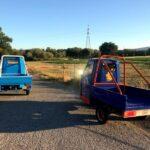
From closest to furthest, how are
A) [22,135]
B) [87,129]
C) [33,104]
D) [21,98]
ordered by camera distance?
1. [22,135]
2. [87,129]
3. [33,104]
4. [21,98]

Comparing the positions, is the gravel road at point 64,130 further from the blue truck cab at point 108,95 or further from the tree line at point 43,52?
the tree line at point 43,52

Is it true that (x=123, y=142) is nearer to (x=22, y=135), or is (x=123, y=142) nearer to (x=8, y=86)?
(x=22, y=135)

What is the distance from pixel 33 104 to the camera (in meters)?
12.8

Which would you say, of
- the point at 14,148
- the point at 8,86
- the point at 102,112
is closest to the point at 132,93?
the point at 102,112

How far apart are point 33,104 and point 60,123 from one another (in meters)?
3.60

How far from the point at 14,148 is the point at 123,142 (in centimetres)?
230

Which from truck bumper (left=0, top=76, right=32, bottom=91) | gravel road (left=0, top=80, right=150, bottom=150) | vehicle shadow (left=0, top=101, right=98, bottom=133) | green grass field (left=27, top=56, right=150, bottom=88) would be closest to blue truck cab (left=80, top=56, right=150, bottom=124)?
gravel road (left=0, top=80, right=150, bottom=150)

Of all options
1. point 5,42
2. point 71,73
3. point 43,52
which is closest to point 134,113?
point 71,73

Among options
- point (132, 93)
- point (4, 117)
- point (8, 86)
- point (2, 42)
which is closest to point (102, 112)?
point (132, 93)

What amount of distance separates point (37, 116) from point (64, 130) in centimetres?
199

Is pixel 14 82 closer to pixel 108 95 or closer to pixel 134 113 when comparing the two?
pixel 108 95

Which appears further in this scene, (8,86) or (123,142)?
(8,86)

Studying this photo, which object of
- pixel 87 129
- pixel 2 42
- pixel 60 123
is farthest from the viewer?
pixel 2 42

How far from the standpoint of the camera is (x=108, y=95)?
922 centimetres
